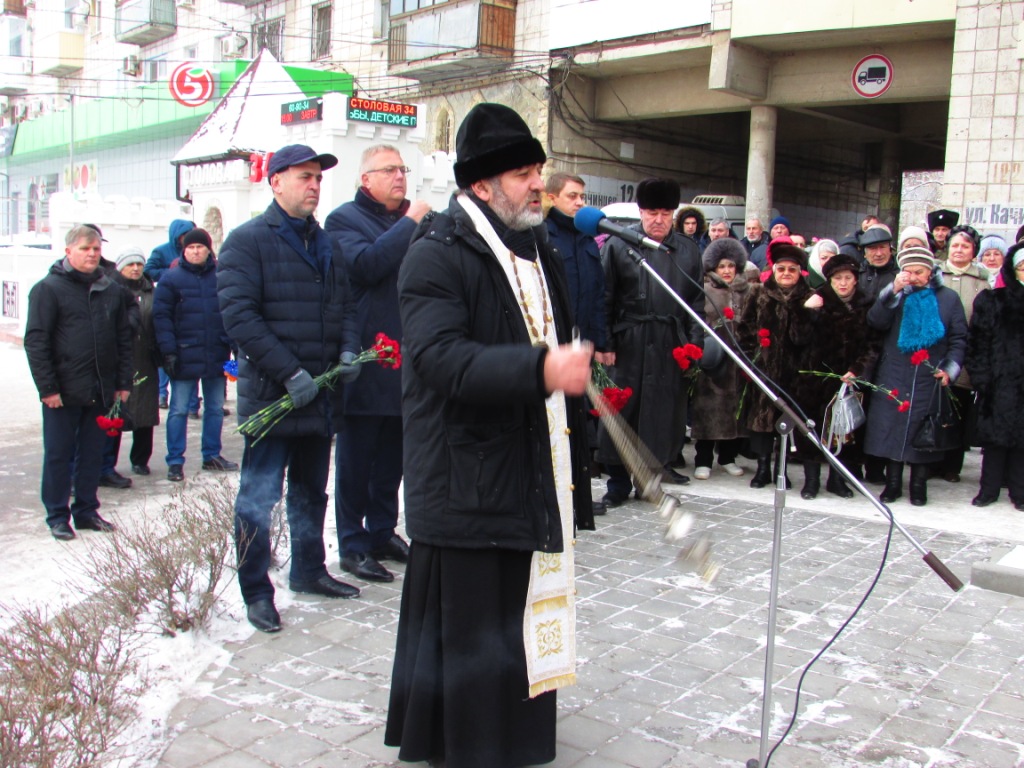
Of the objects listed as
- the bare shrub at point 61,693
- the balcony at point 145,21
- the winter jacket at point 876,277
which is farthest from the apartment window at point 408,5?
the bare shrub at point 61,693

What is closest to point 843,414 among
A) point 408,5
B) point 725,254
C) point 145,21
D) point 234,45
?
point 725,254

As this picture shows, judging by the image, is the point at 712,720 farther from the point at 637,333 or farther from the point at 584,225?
the point at 637,333

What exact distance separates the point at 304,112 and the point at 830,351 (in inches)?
469

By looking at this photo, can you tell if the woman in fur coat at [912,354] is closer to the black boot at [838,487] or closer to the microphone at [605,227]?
the black boot at [838,487]

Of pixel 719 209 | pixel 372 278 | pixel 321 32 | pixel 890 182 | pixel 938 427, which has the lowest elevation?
pixel 938 427

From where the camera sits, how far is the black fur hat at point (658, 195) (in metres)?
6.80

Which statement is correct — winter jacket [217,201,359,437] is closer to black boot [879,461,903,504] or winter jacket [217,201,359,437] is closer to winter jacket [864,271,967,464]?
winter jacket [864,271,967,464]

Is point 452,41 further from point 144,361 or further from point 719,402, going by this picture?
point 719,402

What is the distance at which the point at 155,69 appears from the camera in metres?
37.9

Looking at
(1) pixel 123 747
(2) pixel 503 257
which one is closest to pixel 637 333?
(2) pixel 503 257

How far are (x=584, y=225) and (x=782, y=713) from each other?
2.19 meters

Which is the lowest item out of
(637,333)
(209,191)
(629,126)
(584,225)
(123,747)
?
(123,747)

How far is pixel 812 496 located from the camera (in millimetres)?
7574

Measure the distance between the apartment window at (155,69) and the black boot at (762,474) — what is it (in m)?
34.2
